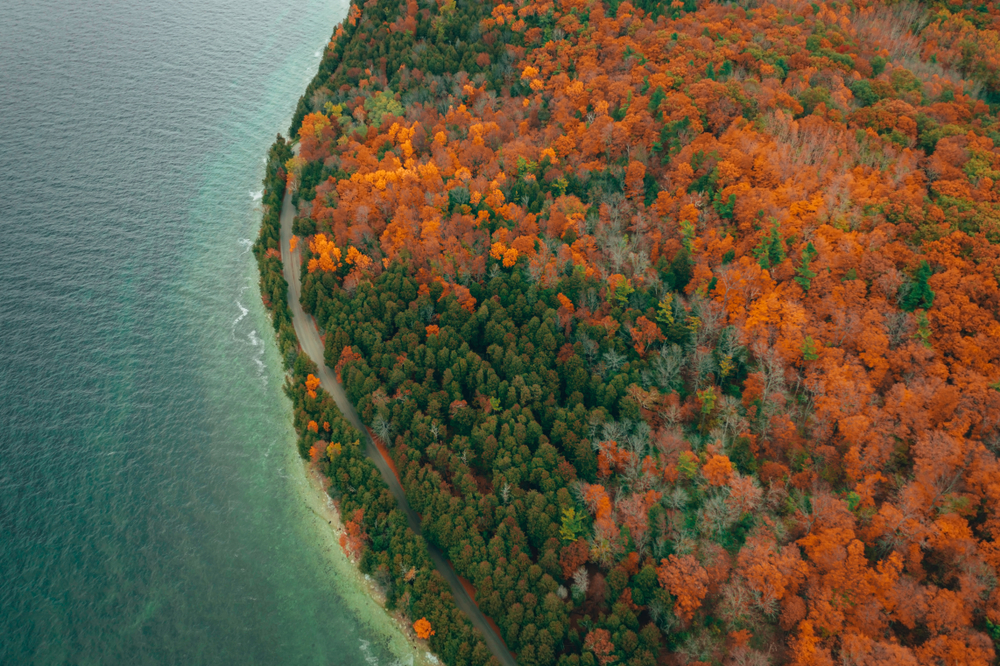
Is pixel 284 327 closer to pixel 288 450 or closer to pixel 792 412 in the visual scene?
pixel 288 450

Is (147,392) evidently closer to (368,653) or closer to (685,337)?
(368,653)

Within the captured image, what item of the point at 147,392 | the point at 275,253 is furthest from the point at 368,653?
the point at 275,253

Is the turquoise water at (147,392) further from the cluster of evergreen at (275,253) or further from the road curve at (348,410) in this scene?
the road curve at (348,410)

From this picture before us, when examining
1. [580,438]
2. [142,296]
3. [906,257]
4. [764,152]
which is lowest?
[142,296]

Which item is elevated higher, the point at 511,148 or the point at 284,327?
the point at 511,148

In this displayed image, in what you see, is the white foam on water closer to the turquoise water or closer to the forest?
the turquoise water

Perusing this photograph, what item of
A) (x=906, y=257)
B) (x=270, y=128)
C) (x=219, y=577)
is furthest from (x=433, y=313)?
(x=270, y=128)
